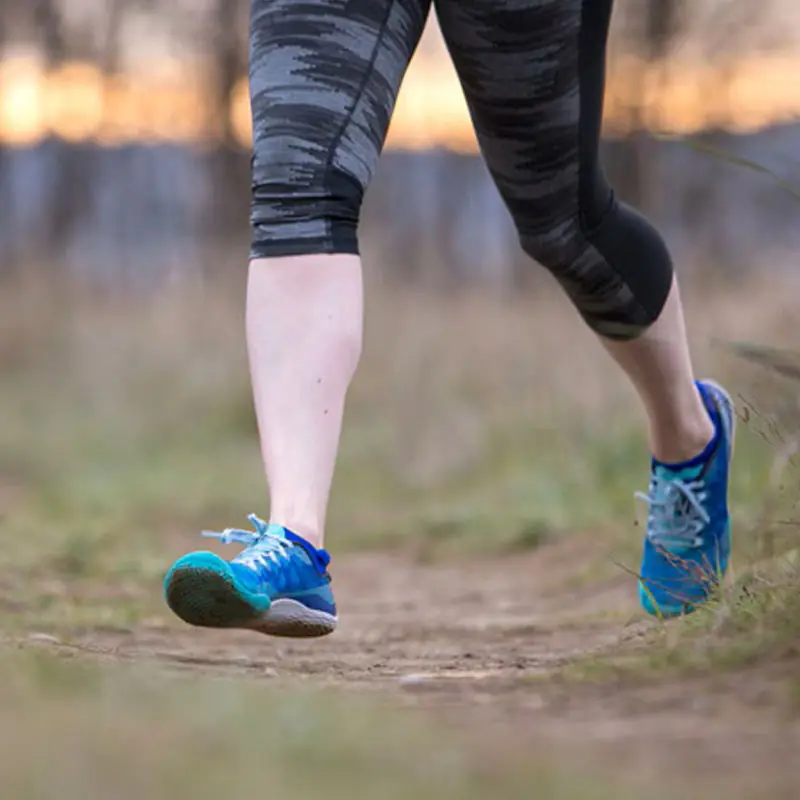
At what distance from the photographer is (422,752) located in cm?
131

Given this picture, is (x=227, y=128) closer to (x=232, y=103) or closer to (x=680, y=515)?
(x=232, y=103)

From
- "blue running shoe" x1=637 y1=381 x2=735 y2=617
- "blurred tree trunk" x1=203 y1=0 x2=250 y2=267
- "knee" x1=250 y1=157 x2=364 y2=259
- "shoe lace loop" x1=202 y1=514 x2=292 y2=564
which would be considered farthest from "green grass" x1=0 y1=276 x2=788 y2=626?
"blurred tree trunk" x1=203 y1=0 x2=250 y2=267

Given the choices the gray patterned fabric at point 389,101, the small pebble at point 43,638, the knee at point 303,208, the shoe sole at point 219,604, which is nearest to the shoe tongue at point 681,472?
the gray patterned fabric at point 389,101

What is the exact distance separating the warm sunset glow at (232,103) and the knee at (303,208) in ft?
28.2

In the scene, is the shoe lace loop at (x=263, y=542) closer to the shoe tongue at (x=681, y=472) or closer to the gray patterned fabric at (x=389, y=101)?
the gray patterned fabric at (x=389, y=101)

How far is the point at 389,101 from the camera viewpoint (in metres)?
2.21

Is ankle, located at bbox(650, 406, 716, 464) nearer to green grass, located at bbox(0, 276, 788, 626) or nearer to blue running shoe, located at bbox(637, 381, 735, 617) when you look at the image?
blue running shoe, located at bbox(637, 381, 735, 617)

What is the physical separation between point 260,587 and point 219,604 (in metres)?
0.07

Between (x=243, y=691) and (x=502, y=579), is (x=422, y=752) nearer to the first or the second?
(x=243, y=691)

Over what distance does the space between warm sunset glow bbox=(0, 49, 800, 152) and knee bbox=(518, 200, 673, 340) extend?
8.16m

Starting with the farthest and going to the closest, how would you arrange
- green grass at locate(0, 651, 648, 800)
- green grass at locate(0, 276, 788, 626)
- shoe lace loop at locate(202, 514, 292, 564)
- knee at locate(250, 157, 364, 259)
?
green grass at locate(0, 276, 788, 626) < knee at locate(250, 157, 364, 259) < shoe lace loop at locate(202, 514, 292, 564) < green grass at locate(0, 651, 648, 800)

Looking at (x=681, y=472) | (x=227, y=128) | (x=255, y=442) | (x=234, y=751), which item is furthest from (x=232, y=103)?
(x=234, y=751)

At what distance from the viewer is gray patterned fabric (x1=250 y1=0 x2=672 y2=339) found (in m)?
2.13

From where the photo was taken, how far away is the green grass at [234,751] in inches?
46.4
